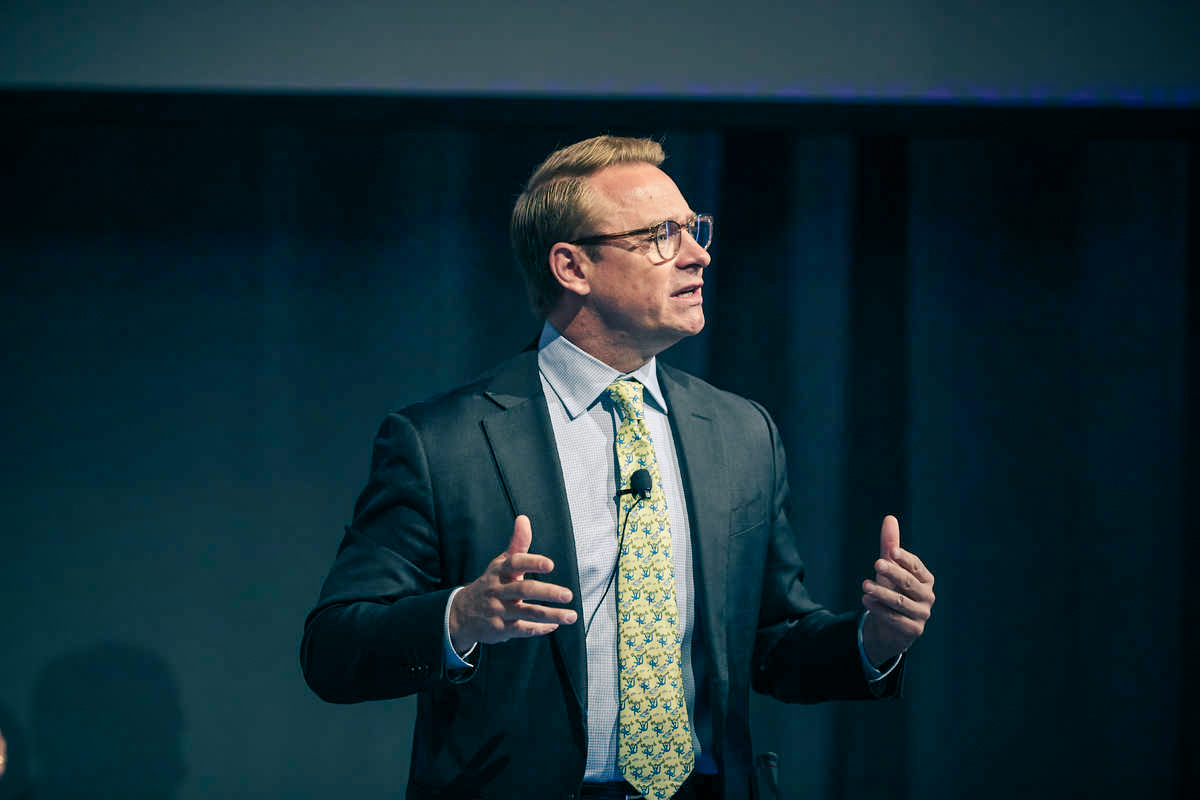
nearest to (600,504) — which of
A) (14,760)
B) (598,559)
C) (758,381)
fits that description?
(598,559)

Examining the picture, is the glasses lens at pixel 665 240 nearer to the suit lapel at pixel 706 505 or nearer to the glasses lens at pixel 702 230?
the glasses lens at pixel 702 230

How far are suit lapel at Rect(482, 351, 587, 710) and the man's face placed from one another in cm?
19

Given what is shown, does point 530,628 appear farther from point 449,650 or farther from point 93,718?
point 93,718

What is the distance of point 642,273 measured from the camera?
1.72 meters

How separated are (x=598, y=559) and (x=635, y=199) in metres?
0.60

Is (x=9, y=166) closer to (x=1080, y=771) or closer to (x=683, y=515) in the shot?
(x=683, y=515)

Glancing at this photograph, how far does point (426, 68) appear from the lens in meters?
2.56

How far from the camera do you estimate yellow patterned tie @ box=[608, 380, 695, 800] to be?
5.12 ft

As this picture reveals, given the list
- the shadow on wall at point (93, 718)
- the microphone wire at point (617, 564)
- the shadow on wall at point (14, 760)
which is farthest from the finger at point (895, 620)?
the shadow on wall at point (14, 760)

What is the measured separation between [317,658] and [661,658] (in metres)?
0.52

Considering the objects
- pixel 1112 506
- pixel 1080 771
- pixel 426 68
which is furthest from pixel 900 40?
pixel 1080 771

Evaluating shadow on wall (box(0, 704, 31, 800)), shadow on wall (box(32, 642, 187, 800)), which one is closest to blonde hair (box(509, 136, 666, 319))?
shadow on wall (box(32, 642, 187, 800))

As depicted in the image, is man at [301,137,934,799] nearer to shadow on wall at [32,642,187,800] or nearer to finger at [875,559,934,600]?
finger at [875,559,934,600]

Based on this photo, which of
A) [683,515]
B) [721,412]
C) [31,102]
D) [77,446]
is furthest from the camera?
[77,446]
